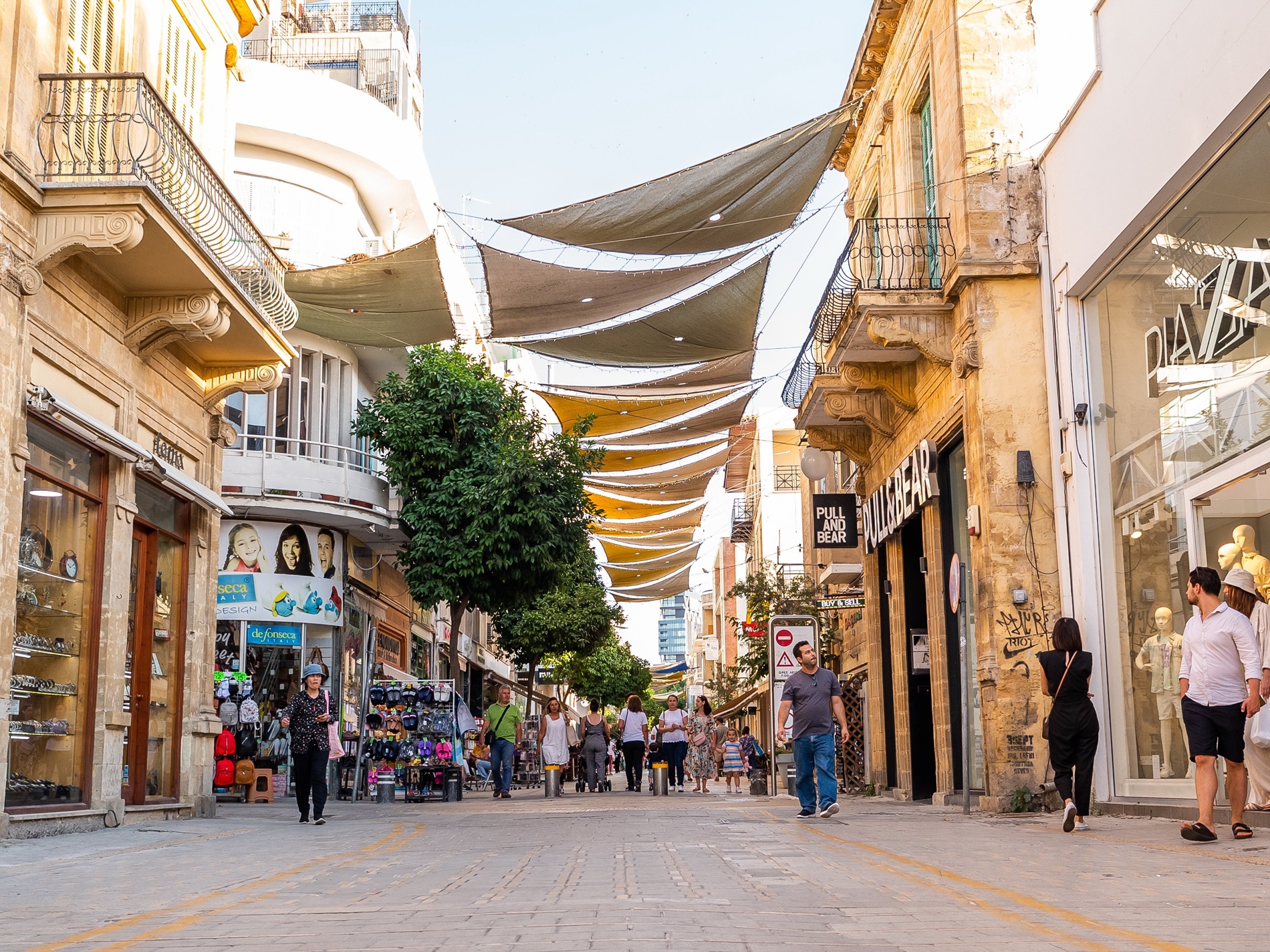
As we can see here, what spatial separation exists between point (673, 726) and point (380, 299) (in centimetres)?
934

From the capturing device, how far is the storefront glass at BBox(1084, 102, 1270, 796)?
1080 centimetres

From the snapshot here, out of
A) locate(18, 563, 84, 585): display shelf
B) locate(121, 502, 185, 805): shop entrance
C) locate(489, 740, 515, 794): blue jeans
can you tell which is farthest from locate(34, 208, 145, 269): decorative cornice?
locate(489, 740, 515, 794): blue jeans

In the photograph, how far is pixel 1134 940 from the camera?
4895 millimetres

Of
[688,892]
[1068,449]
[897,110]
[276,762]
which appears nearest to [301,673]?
[276,762]

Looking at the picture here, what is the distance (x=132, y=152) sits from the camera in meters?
13.0

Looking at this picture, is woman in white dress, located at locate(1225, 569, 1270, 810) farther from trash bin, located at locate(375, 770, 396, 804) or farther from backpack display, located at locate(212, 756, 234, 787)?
backpack display, located at locate(212, 756, 234, 787)

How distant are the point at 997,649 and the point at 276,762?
15.5 meters

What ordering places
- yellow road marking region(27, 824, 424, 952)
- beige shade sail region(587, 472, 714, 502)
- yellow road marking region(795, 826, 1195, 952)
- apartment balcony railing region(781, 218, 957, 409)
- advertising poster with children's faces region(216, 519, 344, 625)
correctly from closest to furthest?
1. yellow road marking region(795, 826, 1195, 952)
2. yellow road marking region(27, 824, 424, 952)
3. apartment balcony railing region(781, 218, 957, 409)
4. advertising poster with children's faces region(216, 519, 344, 625)
5. beige shade sail region(587, 472, 714, 502)

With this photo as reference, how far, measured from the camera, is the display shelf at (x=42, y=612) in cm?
1227

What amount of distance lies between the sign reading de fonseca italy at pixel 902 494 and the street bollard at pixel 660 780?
525 cm

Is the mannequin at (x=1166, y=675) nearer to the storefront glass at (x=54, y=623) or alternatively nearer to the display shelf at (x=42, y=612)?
the storefront glass at (x=54, y=623)

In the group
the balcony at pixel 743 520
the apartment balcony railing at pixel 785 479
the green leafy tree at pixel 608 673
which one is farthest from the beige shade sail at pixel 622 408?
the balcony at pixel 743 520

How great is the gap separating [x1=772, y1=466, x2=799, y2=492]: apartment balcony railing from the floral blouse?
4483cm

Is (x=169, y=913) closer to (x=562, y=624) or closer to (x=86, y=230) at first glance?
(x=86, y=230)
